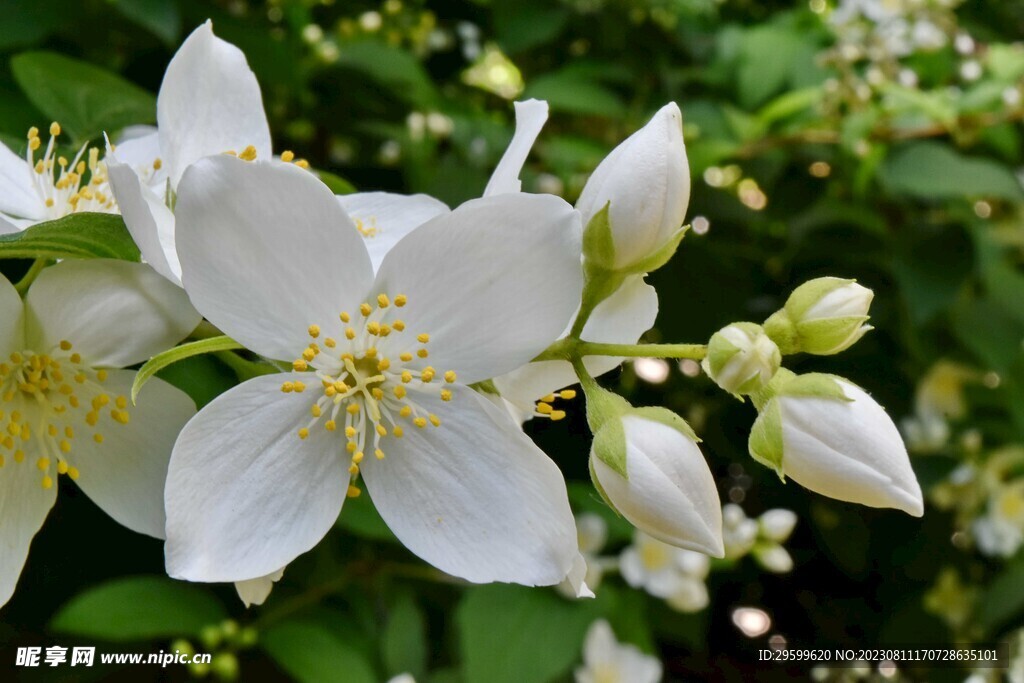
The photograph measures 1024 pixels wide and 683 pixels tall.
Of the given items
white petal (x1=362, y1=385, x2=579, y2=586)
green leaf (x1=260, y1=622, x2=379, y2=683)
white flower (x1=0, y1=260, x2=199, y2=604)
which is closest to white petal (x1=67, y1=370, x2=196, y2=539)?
white flower (x1=0, y1=260, x2=199, y2=604)

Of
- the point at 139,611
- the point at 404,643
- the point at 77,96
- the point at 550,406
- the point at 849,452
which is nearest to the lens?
the point at 849,452

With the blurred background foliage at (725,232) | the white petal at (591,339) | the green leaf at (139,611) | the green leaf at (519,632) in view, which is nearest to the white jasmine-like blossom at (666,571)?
the blurred background foliage at (725,232)

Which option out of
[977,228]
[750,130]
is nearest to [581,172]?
[750,130]

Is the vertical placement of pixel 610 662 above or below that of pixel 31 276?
below

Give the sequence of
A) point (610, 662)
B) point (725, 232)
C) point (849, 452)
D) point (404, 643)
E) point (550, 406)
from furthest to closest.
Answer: point (725, 232)
point (610, 662)
point (404, 643)
point (550, 406)
point (849, 452)

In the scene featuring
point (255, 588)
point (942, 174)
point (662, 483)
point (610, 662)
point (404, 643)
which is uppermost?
point (662, 483)

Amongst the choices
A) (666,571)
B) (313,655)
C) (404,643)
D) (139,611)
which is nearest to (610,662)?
(666,571)

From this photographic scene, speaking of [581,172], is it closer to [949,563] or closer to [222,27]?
[222,27]

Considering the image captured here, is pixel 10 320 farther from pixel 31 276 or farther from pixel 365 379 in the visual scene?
pixel 365 379

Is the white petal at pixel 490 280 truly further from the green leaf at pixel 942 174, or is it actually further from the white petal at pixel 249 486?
the green leaf at pixel 942 174
